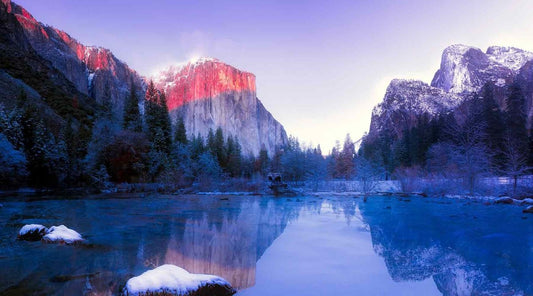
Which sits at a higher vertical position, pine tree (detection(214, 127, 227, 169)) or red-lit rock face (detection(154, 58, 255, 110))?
red-lit rock face (detection(154, 58, 255, 110))

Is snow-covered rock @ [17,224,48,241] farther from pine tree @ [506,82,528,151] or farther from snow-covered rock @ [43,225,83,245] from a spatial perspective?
pine tree @ [506,82,528,151]

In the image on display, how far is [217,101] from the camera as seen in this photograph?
11744cm

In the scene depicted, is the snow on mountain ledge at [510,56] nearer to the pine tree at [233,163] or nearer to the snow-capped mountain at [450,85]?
the snow-capped mountain at [450,85]

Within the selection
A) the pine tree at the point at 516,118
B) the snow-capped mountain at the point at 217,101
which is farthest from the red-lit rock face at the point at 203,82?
the pine tree at the point at 516,118

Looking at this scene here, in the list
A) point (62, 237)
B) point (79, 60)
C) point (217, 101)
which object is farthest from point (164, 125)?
point (217, 101)

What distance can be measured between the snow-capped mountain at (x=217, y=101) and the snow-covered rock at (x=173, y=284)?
106219 mm

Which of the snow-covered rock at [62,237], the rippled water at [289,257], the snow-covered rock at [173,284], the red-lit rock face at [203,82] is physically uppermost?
the red-lit rock face at [203,82]

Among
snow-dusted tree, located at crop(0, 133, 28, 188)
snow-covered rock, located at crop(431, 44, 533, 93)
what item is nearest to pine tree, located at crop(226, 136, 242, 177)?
snow-dusted tree, located at crop(0, 133, 28, 188)

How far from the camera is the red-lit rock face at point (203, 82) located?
121m

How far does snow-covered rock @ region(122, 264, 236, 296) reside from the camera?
3752mm

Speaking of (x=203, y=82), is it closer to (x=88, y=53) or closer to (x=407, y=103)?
(x=88, y=53)

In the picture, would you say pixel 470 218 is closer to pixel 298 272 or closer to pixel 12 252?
pixel 298 272

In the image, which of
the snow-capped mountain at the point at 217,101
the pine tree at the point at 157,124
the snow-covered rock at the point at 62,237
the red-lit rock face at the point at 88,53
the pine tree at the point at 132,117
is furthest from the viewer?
the snow-capped mountain at the point at 217,101

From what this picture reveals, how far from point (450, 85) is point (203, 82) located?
102m
